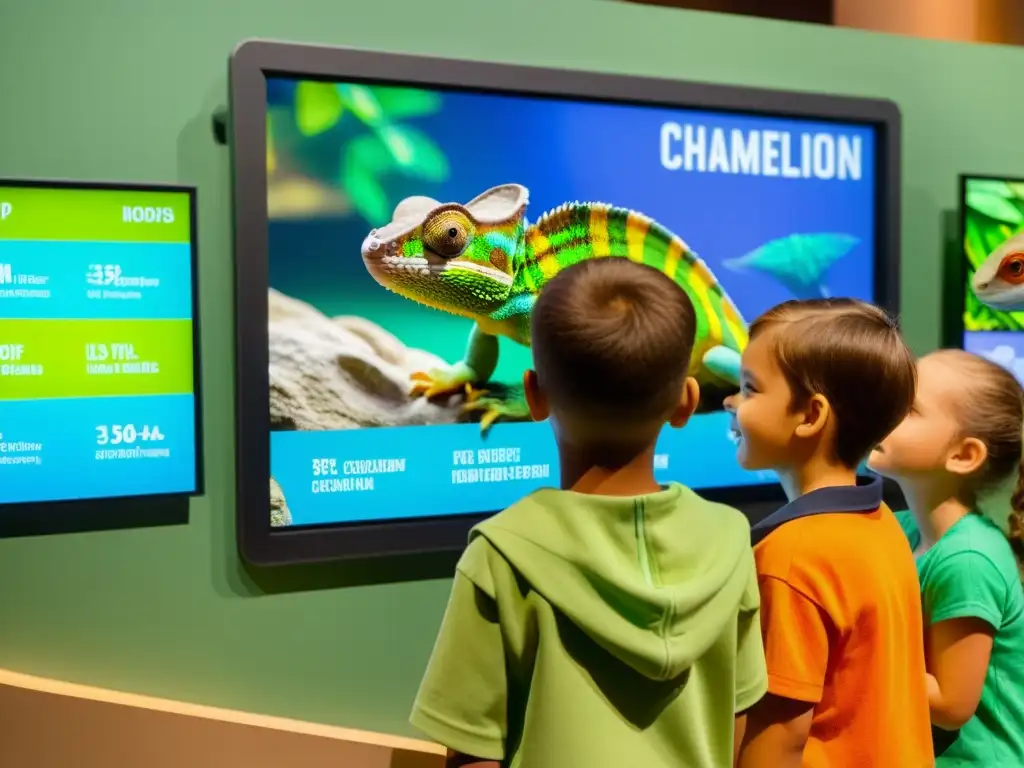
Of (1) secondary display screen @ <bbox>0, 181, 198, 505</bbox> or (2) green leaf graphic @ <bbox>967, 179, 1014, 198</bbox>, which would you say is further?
(2) green leaf graphic @ <bbox>967, 179, 1014, 198</bbox>

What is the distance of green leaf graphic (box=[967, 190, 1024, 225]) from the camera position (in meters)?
2.50

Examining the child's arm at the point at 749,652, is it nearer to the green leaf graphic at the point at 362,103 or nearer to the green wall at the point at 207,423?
the green wall at the point at 207,423

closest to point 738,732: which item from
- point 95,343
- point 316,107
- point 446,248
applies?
point 446,248

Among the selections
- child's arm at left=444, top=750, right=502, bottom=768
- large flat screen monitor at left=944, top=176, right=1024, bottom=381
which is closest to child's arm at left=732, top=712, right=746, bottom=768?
child's arm at left=444, top=750, right=502, bottom=768

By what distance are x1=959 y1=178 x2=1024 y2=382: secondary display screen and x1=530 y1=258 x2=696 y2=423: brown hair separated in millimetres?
1780

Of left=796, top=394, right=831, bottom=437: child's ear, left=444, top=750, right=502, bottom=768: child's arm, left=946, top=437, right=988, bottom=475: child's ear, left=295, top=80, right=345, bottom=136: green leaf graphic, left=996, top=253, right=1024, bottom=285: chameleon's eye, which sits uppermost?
left=295, top=80, right=345, bottom=136: green leaf graphic

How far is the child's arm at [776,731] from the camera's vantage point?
3.88ft

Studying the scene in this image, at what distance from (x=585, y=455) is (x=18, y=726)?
122 cm

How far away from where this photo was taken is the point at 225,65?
1835mm

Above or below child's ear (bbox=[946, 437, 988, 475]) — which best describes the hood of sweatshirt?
below

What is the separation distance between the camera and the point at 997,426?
57.7 inches

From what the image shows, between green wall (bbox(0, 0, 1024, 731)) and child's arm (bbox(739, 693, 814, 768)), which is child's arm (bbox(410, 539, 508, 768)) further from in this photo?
green wall (bbox(0, 0, 1024, 731))

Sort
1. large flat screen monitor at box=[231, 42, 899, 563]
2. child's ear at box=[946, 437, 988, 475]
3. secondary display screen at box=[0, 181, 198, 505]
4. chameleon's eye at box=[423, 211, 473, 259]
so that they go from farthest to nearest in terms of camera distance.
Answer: chameleon's eye at box=[423, 211, 473, 259], large flat screen monitor at box=[231, 42, 899, 563], secondary display screen at box=[0, 181, 198, 505], child's ear at box=[946, 437, 988, 475]

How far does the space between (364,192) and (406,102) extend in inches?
7.9
